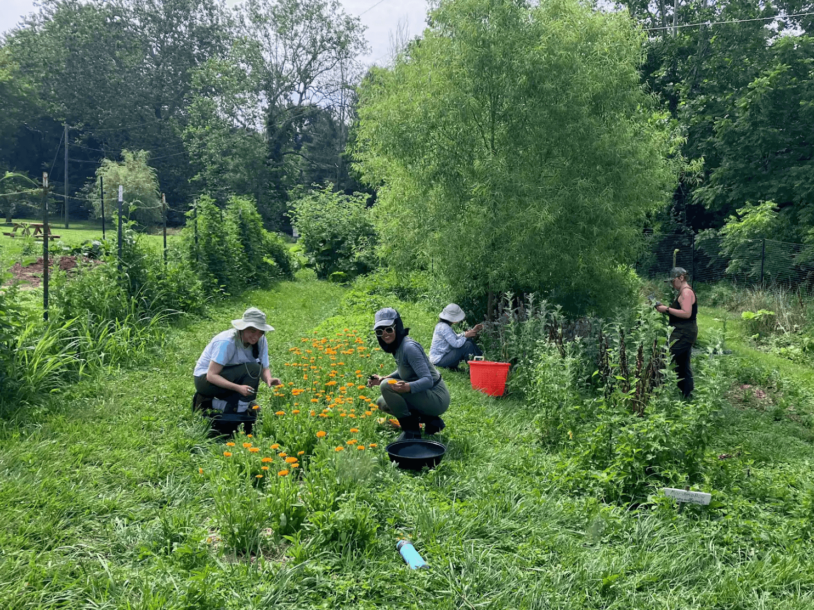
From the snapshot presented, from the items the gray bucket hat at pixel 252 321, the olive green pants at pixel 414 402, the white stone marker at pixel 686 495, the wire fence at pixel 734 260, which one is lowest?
the white stone marker at pixel 686 495

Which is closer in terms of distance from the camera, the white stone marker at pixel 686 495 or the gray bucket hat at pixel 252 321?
the white stone marker at pixel 686 495

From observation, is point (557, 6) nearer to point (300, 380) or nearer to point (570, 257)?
point (570, 257)

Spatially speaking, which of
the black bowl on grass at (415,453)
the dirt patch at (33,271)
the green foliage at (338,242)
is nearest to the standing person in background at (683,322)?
the black bowl on grass at (415,453)

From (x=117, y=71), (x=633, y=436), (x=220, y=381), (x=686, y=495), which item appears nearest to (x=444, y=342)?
(x=220, y=381)

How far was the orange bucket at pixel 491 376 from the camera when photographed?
680 centimetres

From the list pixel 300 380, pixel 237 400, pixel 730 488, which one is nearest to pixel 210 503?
pixel 237 400

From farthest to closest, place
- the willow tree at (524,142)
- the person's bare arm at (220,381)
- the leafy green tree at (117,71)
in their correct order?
the leafy green tree at (117,71), the willow tree at (524,142), the person's bare arm at (220,381)

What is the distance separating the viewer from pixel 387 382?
5.03 metres

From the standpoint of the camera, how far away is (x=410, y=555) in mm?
3141

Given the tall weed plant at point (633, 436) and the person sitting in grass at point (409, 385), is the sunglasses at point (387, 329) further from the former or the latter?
the tall weed plant at point (633, 436)

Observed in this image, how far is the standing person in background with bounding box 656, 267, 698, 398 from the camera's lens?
266 inches

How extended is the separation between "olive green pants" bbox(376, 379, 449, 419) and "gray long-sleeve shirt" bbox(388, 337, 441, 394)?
0.08 metres

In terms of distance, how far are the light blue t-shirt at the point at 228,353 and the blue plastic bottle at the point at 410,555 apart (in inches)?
97.1

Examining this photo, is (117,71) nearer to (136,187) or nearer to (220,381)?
(136,187)
